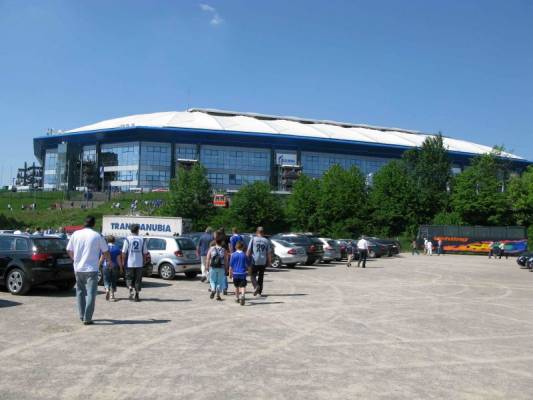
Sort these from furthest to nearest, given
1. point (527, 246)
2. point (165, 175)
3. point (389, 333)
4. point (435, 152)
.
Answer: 1. point (165, 175)
2. point (435, 152)
3. point (527, 246)
4. point (389, 333)

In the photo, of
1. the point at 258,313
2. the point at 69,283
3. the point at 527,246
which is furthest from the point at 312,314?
the point at 527,246

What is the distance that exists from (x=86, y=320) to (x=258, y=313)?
3.45 meters

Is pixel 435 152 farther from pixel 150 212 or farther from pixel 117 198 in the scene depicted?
pixel 117 198

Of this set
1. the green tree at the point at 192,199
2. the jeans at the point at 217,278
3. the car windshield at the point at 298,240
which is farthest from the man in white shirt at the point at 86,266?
the green tree at the point at 192,199

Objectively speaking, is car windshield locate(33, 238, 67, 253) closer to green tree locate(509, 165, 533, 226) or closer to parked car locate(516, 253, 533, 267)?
parked car locate(516, 253, 533, 267)

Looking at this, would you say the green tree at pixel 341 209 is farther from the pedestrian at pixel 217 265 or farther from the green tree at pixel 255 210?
the pedestrian at pixel 217 265

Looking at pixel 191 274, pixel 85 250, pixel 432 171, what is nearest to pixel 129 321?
pixel 85 250

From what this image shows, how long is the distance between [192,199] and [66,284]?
44371 millimetres

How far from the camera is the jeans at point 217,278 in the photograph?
43.3 ft

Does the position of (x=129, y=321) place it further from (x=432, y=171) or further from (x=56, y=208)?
(x=56, y=208)

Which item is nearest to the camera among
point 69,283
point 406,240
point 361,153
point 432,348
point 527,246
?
point 432,348

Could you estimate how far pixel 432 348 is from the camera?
8.09 m

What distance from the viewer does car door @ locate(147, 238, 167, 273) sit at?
1880 centimetres

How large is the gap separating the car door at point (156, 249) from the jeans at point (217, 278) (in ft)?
19.3
